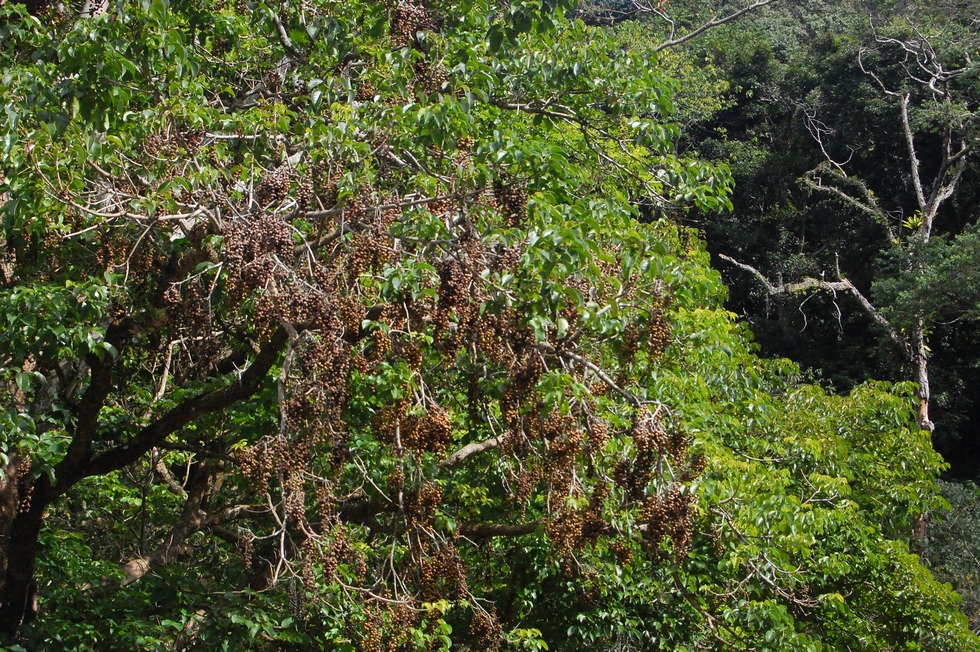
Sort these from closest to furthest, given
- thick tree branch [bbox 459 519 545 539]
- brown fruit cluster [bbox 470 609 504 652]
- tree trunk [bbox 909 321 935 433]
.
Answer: brown fruit cluster [bbox 470 609 504 652]
thick tree branch [bbox 459 519 545 539]
tree trunk [bbox 909 321 935 433]

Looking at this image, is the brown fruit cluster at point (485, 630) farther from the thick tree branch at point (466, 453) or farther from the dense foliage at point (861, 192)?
the dense foliage at point (861, 192)

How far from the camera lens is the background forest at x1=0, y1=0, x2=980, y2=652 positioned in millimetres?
3588

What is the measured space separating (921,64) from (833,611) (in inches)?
560

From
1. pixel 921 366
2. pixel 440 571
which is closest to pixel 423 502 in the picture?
pixel 440 571

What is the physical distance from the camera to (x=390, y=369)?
186 inches

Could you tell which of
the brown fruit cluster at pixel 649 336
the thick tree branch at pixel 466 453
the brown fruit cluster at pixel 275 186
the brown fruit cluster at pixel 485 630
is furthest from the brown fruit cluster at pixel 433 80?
the brown fruit cluster at pixel 485 630

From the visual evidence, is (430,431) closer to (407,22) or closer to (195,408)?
(195,408)

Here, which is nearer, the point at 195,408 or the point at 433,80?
the point at 195,408

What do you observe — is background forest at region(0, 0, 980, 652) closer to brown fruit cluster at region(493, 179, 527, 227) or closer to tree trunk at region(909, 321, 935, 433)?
brown fruit cluster at region(493, 179, 527, 227)

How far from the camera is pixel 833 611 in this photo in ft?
23.0

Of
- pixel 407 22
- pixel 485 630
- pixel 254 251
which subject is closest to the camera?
pixel 254 251

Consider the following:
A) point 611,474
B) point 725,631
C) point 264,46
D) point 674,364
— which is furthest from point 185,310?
point 725,631

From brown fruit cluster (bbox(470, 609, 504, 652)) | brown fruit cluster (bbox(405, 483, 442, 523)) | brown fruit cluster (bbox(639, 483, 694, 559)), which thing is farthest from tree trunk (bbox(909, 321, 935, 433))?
brown fruit cluster (bbox(405, 483, 442, 523))

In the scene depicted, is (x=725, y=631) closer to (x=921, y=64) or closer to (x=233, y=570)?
(x=233, y=570)
